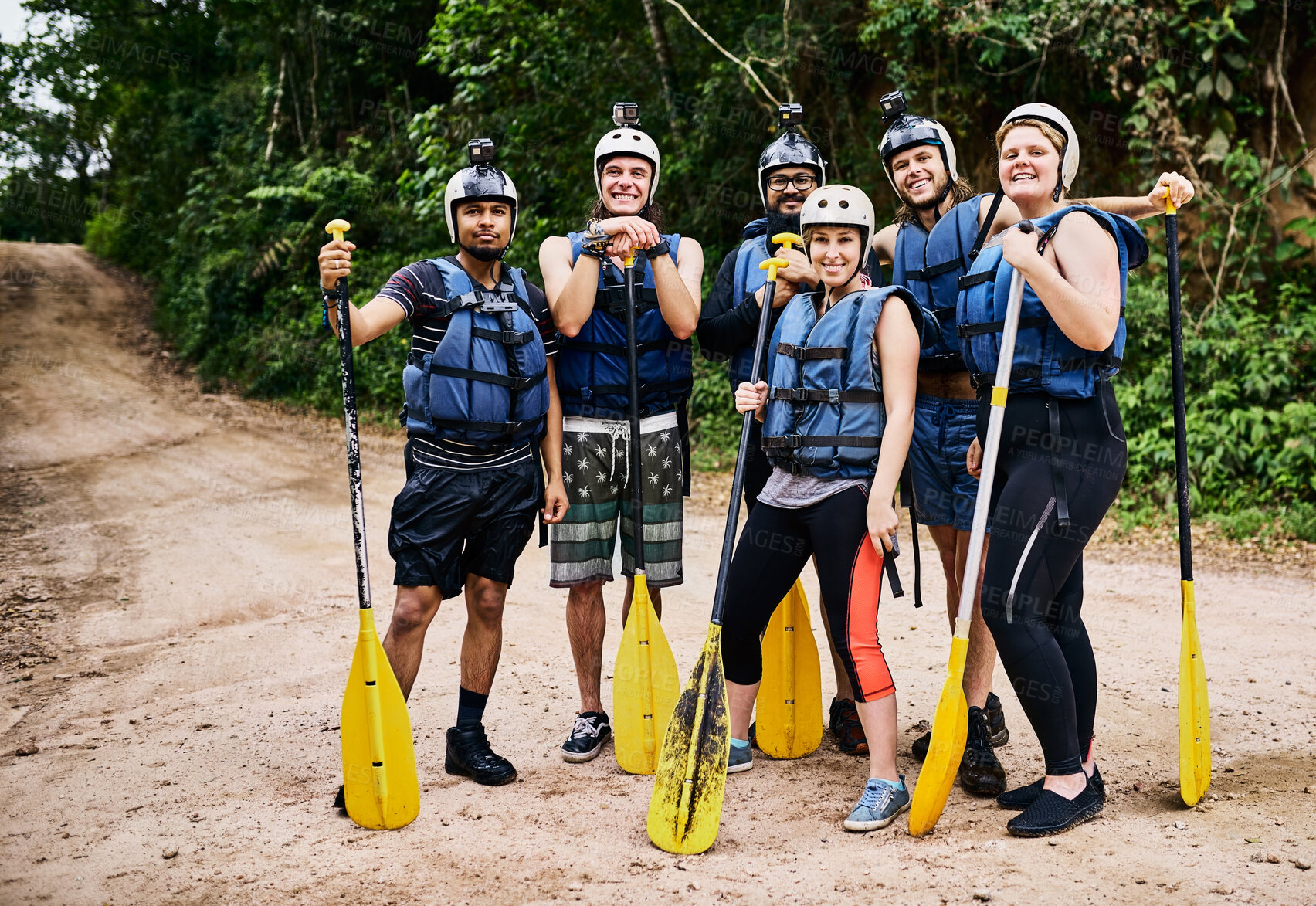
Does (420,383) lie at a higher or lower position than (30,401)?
higher

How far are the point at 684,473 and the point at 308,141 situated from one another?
1712 centimetres

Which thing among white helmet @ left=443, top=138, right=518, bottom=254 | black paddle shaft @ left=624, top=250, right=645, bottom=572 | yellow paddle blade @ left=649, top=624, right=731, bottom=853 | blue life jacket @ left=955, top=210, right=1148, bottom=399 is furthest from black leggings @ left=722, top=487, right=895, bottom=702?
white helmet @ left=443, top=138, right=518, bottom=254

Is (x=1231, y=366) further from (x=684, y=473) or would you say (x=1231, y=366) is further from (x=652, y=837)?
(x=652, y=837)

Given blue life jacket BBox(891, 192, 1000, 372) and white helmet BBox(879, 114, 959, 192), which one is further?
white helmet BBox(879, 114, 959, 192)

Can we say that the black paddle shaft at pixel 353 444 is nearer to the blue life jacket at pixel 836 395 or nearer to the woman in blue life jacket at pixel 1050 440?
the blue life jacket at pixel 836 395

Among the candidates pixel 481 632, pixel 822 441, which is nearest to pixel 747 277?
pixel 822 441

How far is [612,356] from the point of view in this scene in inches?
159

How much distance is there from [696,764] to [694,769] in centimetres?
2

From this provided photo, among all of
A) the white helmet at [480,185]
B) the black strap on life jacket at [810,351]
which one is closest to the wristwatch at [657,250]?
the white helmet at [480,185]

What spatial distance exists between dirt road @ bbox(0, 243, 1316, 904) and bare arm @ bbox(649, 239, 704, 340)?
176 centimetres

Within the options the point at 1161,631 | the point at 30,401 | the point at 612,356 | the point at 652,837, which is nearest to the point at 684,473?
the point at 612,356

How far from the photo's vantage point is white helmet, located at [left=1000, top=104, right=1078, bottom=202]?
3.23 m

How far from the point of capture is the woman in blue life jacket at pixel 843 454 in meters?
3.34

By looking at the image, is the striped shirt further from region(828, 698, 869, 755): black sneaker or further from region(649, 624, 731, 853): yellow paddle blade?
region(828, 698, 869, 755): black sneaker
